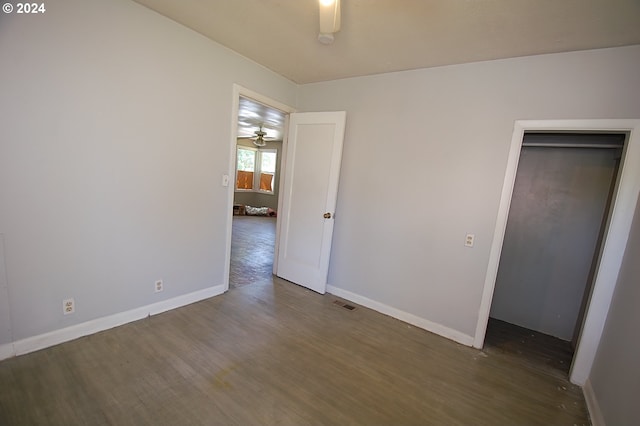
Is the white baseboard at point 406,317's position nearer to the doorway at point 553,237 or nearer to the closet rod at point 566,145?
the doorway at point 553,237

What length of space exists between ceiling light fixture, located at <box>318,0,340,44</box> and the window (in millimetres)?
7779

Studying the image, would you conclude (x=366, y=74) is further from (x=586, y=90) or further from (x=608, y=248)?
(x=608, y=248)

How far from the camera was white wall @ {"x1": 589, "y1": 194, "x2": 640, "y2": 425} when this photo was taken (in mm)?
1481

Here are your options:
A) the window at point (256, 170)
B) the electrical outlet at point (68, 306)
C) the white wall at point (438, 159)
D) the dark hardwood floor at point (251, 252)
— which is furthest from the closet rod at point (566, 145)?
the window at point (256, 170)

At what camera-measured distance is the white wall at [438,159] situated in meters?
2.07

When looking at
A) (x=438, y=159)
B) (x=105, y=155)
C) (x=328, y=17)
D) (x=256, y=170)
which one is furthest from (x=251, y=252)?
(x=256, y=170)

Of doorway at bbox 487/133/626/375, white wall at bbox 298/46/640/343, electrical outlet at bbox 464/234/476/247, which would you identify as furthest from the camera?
doorway at bbox 487/133/626/375

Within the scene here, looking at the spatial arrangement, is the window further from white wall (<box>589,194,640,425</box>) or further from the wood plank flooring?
white wall (<box>589,194,640,425</box>)

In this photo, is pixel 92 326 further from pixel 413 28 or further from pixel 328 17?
pixel 413 28

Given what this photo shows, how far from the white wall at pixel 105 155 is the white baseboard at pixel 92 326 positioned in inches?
1.8

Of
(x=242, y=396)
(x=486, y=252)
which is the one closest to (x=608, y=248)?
(x=486, y=252)

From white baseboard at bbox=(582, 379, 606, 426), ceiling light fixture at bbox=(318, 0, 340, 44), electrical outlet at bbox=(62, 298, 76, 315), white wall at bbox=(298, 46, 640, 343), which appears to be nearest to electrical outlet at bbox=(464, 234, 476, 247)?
white wall at bbox=(298, 46, 640, 343)

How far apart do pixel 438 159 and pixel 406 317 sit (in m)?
1.67

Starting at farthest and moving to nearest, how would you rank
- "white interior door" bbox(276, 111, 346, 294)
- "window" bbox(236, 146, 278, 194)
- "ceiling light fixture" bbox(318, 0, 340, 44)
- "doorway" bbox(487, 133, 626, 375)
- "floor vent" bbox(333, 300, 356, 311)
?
"window" bbox(236, 146, 278, 194) → "white interior door" bbox(276, 111, 346, 294) → "floor vent" bbox(333, 300, 356, 311) → "doorway" bbox(487, 133, 626, 375) → "ceiling light fixture" bbox(318, 0, 340, 44)
